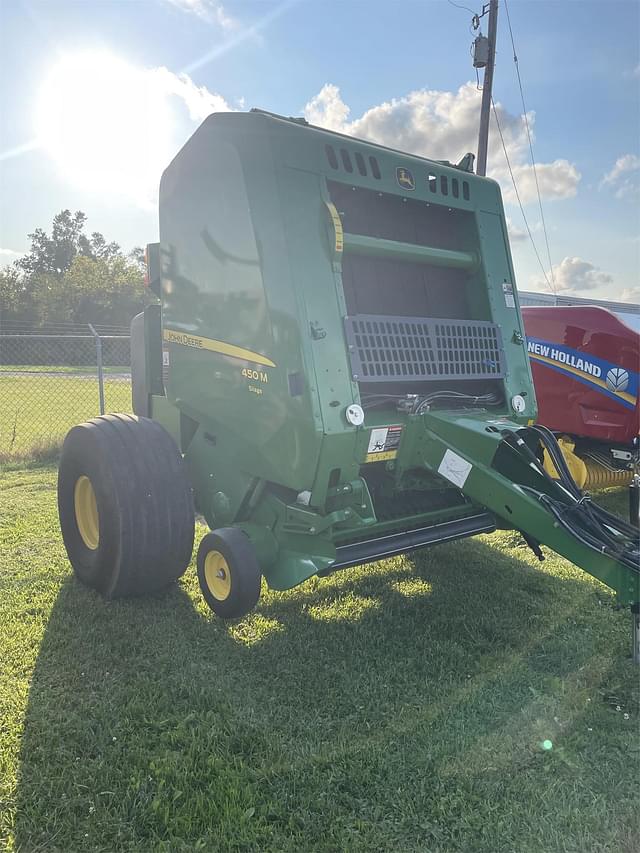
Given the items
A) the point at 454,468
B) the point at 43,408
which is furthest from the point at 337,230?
the point at 43,408

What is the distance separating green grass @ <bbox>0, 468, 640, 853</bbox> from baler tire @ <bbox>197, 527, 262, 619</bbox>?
0.69 feet

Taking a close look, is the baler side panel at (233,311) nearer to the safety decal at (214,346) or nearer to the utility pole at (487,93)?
the safety decal at (214,346)

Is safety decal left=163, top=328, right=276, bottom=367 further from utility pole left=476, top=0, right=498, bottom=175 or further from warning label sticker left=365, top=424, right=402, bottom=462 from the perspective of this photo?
utility pole left=476, top=0, right=498, bottom=175

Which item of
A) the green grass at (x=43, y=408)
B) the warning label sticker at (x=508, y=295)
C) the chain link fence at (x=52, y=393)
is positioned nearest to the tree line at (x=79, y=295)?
the chain link fence at (x=52, y=393)

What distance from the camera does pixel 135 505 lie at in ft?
10.6

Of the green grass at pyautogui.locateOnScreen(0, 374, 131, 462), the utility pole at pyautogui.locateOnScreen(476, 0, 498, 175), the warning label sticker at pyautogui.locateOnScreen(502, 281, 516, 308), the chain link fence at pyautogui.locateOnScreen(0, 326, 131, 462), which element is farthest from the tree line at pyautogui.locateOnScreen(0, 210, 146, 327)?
the warning label sticker at pyautogui.locateOnScreen(502, 281, 516, 308)

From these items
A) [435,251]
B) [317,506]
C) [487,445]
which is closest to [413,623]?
[317,506]

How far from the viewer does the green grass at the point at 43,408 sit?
7.99m

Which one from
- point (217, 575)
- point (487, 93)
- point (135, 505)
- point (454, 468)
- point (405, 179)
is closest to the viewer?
point (454, 468)

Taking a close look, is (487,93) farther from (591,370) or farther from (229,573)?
(229,573)

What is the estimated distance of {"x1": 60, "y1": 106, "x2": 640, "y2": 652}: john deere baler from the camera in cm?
282

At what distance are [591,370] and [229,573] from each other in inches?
162

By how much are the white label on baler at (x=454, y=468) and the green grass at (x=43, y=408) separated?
6.20m

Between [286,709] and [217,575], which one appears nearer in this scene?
[286,709]
